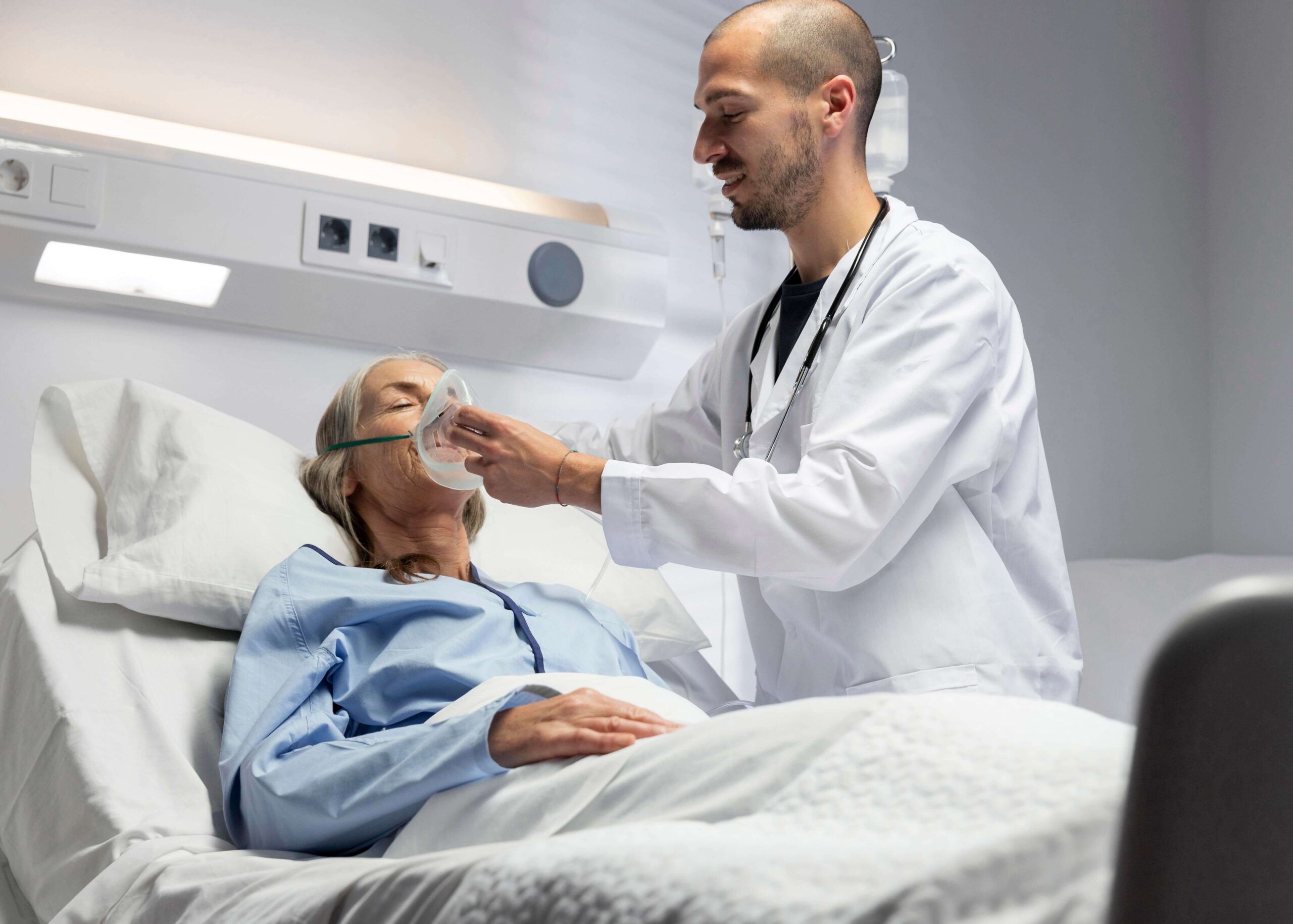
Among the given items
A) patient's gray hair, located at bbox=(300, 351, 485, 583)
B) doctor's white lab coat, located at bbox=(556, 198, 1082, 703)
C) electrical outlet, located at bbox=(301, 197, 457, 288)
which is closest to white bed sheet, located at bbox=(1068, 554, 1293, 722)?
doctor's white lab coat, located at bbox=(556, 198, 1082, 703)

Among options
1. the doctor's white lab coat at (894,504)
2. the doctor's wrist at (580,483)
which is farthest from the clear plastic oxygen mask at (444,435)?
the doctor's white lab coat at (894,504)

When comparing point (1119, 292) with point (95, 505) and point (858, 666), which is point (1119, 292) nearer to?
point (858, 666)

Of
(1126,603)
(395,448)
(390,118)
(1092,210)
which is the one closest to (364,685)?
(395,448)

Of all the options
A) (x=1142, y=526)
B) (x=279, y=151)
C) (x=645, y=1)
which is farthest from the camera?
(x=1142, y=526)

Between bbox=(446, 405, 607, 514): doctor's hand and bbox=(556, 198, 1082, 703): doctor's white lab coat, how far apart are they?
0.03 meters

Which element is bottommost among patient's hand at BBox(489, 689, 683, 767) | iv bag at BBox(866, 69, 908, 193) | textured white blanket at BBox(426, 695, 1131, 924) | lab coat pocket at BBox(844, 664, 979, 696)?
lab coat pocket at BBox(844, 664, 979, 696)

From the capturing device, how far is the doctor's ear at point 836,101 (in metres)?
1.91

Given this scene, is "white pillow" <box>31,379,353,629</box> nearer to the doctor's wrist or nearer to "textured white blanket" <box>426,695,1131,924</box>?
the doctor's wrist

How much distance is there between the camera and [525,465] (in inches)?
59.9

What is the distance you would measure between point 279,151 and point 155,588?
3.55 feet

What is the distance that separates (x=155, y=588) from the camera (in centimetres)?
158

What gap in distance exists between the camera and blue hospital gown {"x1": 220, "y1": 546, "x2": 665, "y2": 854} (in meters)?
1.22

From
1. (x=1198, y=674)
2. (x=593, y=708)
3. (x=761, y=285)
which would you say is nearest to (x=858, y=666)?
(x=593, y=708)

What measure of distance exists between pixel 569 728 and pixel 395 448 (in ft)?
2.65
